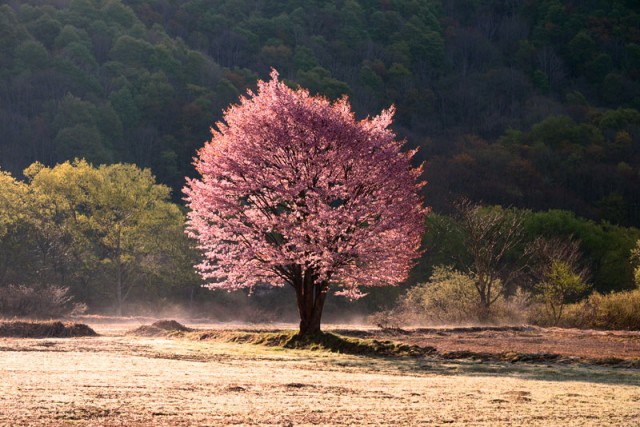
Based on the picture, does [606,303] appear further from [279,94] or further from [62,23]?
[62,23]

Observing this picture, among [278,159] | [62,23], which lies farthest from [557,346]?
[62,23]

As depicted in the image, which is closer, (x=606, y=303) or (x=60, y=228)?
(x=606, y=303)

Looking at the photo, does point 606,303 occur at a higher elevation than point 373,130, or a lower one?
lower

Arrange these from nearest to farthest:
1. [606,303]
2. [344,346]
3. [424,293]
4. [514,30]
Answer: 1. [344,346]
2. [606,303]
3. [424,293]
4. [514,30]

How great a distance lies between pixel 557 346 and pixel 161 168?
7923 centimetres

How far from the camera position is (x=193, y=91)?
373 feet

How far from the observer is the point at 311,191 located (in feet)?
89.9

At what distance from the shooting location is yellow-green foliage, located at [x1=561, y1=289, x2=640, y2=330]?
3922cm

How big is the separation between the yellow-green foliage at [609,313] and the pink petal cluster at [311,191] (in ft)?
51.7

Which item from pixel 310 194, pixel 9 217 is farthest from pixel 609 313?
pixel 9 217

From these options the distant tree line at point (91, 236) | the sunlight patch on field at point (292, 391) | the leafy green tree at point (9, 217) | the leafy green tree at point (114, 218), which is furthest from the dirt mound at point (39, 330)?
the leafy green tree at point (9, 217)

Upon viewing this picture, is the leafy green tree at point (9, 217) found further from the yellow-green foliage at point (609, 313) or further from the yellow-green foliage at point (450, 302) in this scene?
the yellow-green foliage at point (609, 313)

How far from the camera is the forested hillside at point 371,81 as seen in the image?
10175 cm

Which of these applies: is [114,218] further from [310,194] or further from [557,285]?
[310,194]
